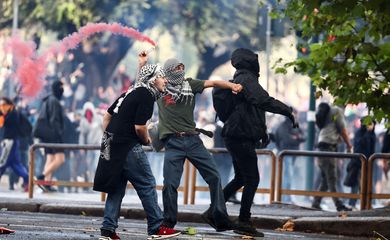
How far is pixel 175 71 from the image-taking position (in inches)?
589

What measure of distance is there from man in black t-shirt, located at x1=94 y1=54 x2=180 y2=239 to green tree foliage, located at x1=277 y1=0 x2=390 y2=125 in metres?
1.57

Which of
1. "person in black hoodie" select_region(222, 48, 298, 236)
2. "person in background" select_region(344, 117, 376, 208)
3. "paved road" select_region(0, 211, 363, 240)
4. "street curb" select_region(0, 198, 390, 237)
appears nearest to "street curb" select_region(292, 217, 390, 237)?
"street curb" select_region(0, 198, 390, 237)

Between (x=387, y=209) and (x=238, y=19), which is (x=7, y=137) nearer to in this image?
(x=387, y=209)

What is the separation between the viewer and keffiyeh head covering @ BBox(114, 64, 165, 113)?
13.4 m

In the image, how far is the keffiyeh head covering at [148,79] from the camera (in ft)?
43.9

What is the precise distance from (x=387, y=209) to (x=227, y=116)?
3.83 metres

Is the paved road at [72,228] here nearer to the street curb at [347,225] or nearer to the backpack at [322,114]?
the street curb at [347,225]

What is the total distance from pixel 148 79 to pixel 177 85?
151 cm

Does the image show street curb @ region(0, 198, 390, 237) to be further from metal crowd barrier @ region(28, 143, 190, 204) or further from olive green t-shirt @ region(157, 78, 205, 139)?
olive green t-shirt @ region(157, 78, 205, 139)

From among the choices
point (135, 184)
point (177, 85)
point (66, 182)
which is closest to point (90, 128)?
point (66, 182)

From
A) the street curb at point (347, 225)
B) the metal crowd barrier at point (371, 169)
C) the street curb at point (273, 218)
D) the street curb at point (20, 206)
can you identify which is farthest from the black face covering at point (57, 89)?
the street curb at point (347, 225)

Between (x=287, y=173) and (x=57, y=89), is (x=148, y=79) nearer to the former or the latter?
(x=287, y=173)

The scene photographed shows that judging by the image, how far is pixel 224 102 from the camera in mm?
15695

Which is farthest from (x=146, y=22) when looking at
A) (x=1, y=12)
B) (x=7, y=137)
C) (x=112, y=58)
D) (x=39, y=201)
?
(x=39, y=201)
